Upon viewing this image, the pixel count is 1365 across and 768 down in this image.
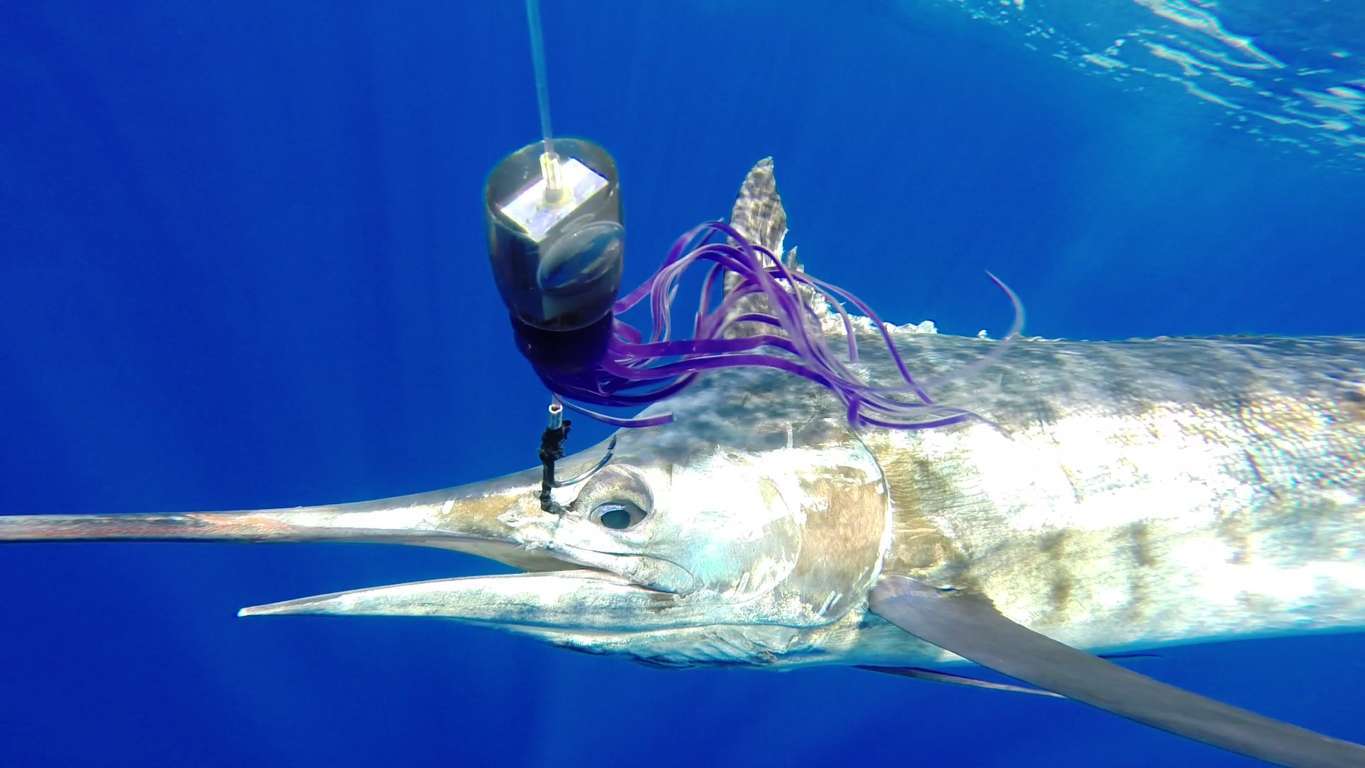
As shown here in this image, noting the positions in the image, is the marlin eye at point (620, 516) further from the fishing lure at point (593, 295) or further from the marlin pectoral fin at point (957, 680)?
the marlin pectoral fin at point (957, 680)

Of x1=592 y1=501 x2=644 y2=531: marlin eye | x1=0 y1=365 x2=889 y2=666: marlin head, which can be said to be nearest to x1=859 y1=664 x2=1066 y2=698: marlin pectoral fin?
x1=0 y1=365 x2=889 y2=666: marlin head

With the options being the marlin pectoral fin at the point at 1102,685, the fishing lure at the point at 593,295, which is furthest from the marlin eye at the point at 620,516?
the marlin pectoral fin at the point at 1102,685

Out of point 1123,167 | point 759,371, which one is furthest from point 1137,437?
point 1123,167

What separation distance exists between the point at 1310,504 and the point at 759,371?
1956 mm

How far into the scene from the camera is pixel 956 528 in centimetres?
210

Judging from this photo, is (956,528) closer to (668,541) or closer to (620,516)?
(668,541)

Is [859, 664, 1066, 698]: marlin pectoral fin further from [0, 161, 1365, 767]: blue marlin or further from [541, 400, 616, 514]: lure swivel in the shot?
[541, 400, 616, 514]: lure swivel

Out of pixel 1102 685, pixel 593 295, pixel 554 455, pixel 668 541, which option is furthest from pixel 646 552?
pixel 1102 685

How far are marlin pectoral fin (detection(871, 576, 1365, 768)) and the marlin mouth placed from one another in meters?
0.68

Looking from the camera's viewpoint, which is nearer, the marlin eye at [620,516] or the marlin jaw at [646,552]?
the marlin jaw at [646,552]

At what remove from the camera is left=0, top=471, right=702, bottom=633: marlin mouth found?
1495mm

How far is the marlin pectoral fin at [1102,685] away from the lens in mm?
1336

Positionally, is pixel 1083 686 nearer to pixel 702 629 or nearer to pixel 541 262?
pixel 702 629

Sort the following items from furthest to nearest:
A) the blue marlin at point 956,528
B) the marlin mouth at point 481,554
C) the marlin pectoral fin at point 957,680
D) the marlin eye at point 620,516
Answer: the marlin pectoral fin at point 957,680 → the marlin eye at point 620,516 → the blue marlin at point 956,528 → the marlin mouth at point 481,554
